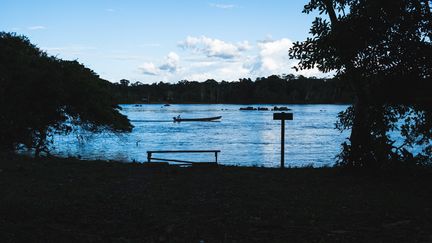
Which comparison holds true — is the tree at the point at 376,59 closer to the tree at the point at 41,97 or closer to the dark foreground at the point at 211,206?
the dark foreground at the point at 211,206

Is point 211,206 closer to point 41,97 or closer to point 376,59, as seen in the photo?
point 376,59

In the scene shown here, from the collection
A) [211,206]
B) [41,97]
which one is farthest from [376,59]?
[41,97]

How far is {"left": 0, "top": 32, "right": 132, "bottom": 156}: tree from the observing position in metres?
21.8

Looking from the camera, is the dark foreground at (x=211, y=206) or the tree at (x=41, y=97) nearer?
the dark foreground at (x=211, y=206)

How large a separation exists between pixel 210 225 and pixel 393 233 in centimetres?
274

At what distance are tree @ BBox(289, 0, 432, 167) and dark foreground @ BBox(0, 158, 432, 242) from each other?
3.49 ft

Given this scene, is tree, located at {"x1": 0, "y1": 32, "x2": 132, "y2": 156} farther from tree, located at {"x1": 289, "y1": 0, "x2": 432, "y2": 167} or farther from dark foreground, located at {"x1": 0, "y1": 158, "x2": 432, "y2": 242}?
tree, located at {"x1": 289, "y1": 0, "x2": 432, "y2": 167}

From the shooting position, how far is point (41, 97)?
73.0 ft

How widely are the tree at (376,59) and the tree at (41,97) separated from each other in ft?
44.9

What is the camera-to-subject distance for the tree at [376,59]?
11.6 meters

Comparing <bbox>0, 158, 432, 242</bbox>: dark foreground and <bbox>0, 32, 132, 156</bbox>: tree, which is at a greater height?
<bbox>0, 32, 132, 156</bbox>: tree

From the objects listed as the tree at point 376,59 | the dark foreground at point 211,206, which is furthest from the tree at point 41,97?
the tree at point 376,59

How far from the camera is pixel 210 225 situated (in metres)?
7.39

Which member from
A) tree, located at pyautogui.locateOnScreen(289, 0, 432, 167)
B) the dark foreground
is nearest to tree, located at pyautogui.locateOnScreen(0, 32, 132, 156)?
the dark foreground
